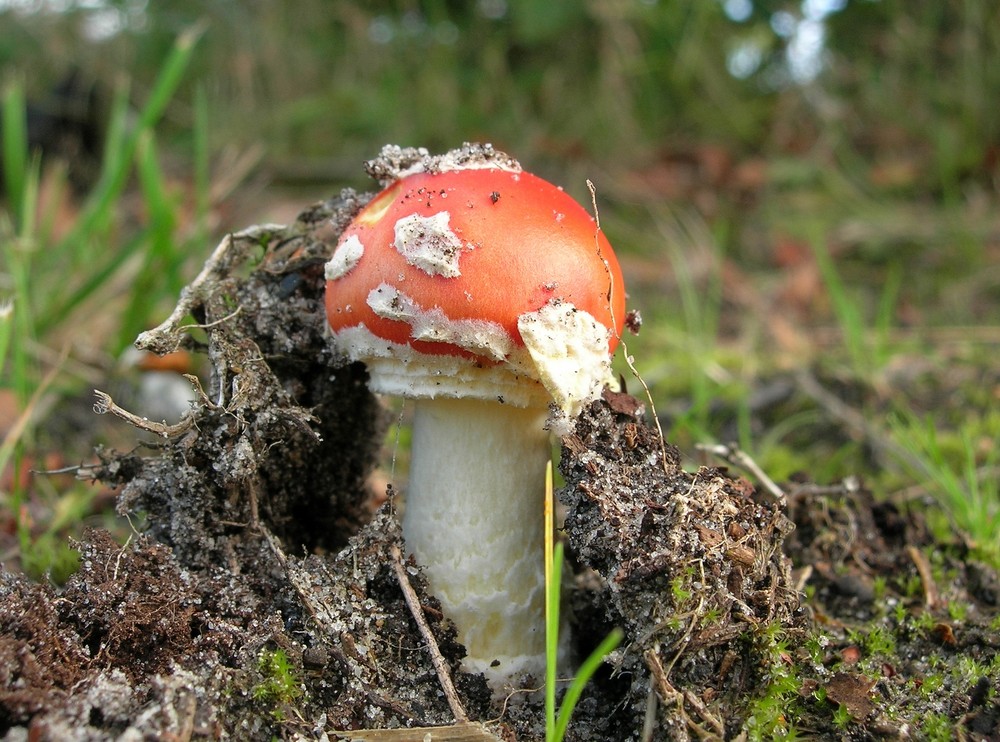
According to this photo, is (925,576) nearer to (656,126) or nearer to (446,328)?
(446,328)

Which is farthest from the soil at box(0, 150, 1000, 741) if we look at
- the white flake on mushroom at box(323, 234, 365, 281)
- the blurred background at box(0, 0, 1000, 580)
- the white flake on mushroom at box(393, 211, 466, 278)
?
the blurred background at box(0, 0, 1000, 580)

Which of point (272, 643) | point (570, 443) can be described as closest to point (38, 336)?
point (272, 643)

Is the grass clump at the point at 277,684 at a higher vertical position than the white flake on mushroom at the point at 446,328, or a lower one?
lower

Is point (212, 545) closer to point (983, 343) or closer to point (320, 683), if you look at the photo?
point (320, 683)

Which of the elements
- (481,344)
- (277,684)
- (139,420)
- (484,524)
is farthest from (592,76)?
(277,684)

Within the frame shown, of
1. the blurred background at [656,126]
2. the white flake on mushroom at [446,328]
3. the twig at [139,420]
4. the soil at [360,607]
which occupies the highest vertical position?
the blurred background at [656,126]

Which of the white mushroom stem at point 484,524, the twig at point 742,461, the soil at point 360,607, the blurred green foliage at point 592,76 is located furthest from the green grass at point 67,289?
the blurred green foliage at point 592,76

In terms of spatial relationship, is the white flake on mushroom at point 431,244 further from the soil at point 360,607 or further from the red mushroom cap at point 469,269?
the soil at point 360,607
